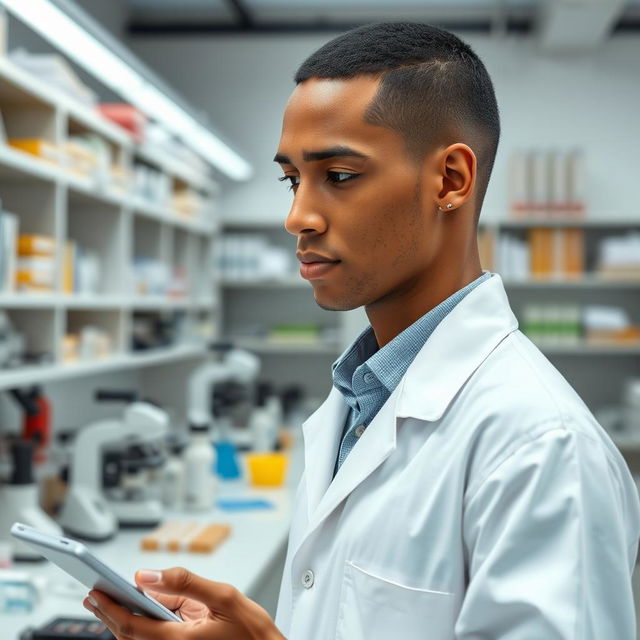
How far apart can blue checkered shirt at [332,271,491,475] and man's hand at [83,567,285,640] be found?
0.26 m

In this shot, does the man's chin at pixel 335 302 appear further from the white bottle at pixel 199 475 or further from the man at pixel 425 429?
the white bottle at pixel 199 475

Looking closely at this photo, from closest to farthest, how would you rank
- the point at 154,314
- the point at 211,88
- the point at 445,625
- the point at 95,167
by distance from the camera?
1. the point at 445,625
2. the point at 95,167
3. the point at 154,314
4. the point at 211,88

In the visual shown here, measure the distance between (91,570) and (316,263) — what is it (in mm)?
379

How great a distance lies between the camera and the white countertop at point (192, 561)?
5.80 ft

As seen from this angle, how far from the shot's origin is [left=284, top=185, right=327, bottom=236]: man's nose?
869 millimetres

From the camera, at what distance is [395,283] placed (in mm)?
886

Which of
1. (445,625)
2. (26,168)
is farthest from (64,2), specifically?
(445,625)

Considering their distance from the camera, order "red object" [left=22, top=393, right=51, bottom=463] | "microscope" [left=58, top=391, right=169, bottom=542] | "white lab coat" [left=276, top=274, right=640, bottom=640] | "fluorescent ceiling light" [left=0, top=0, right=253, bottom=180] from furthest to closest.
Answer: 1. "red object" [left=22, top=393, right=51, bottom=463]
2. "microscope" [left=58, top=391, right=169, bottom=542]
3. "fluorescent ceiling light" [left=0, top=0, right=253, bottom=180]
4. "white lab coat" [left=276, top=274, right=640, bottom=640]

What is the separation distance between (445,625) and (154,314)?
12.2 ft

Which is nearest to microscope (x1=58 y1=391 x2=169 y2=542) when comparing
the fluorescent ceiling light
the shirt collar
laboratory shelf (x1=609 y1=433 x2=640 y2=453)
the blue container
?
the blue container

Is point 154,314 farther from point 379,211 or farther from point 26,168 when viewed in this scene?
point 379,211

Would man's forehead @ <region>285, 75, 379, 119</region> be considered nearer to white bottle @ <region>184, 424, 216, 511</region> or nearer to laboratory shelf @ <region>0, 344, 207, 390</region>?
laboratory shelf @ <region>0, 344, 207, 390</region>

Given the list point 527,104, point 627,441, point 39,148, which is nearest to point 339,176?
point 39,148

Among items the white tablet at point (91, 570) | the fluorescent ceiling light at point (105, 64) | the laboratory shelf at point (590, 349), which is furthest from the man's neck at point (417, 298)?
the laboratory shelf at point (590, 349)
